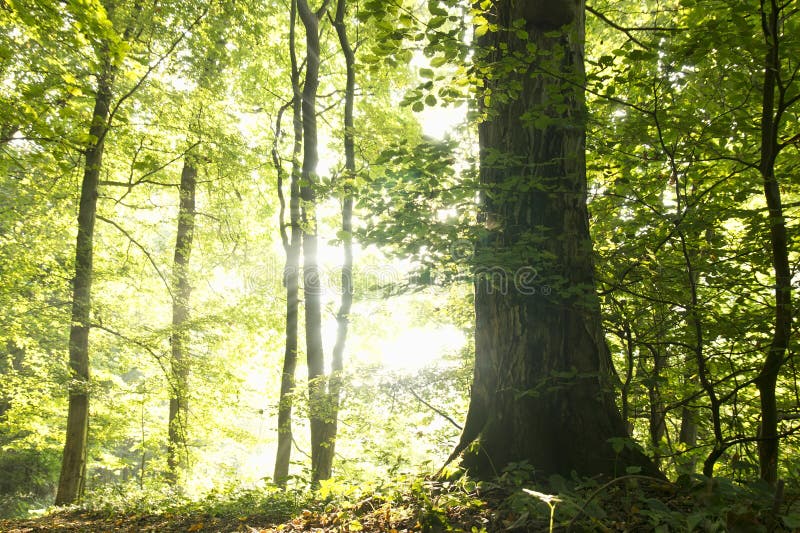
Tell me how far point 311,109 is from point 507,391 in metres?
7.40

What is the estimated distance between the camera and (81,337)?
25.5ft

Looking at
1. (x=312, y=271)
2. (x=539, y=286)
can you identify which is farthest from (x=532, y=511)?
(x=312, y=271)

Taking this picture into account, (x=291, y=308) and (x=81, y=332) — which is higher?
(x=291, y=308)

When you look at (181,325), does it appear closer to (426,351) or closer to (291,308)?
(291,308)

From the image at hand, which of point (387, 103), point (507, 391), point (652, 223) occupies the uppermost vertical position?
point (387, 103)

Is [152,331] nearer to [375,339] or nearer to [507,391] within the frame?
[375,339]

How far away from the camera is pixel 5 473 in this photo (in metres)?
14.1

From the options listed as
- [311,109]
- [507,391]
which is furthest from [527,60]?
[311,109]

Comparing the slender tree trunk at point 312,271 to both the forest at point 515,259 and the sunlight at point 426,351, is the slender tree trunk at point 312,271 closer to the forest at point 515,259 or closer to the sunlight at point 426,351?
the forest at point 515,259

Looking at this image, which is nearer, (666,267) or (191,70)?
(666,267)

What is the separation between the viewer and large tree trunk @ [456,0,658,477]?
2855 mm

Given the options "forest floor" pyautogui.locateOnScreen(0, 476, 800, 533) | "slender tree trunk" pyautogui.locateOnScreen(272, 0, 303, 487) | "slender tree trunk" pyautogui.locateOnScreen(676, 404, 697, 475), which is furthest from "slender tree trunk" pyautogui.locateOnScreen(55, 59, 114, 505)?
"slender tree trunk" pyautogui.locateOnScreen(676, 404, 697, 475)

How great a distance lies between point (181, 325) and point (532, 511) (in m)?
8.80

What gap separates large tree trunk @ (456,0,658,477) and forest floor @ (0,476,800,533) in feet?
1.11
